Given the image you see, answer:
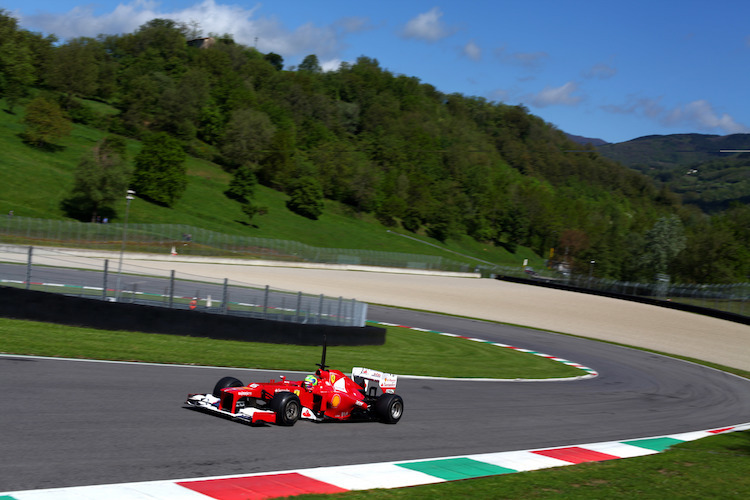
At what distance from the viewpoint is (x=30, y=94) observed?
109m

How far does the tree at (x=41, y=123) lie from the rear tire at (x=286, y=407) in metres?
94.5

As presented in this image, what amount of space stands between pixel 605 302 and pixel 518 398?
4319 centimetres

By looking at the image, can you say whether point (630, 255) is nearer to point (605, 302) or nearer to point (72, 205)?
point (605, 302)

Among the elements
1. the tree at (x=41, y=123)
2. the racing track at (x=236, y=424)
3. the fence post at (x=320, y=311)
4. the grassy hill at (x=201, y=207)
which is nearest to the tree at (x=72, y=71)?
the grassy hill at (x=201, y=207)

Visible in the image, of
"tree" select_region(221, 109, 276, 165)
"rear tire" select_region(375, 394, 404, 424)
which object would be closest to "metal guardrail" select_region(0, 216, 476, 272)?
"rear tire" select_region(375, 394, 404, 424)

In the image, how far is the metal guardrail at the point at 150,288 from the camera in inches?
656

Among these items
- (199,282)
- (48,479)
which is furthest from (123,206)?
(48,479)

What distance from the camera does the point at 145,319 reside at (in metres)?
17.7

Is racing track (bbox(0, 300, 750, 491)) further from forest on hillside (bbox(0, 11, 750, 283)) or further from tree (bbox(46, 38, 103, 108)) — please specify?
tree (bbox(46, 38, 103, 108))

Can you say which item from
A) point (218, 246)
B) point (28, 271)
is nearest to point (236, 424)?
point (28, 271)

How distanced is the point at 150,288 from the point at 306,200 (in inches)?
3851

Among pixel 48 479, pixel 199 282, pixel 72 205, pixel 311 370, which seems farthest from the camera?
pixel 72 205

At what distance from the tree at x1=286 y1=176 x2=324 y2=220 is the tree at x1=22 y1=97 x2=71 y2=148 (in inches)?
1438

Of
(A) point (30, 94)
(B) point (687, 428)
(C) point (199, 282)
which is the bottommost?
(B) point (687, 428)
